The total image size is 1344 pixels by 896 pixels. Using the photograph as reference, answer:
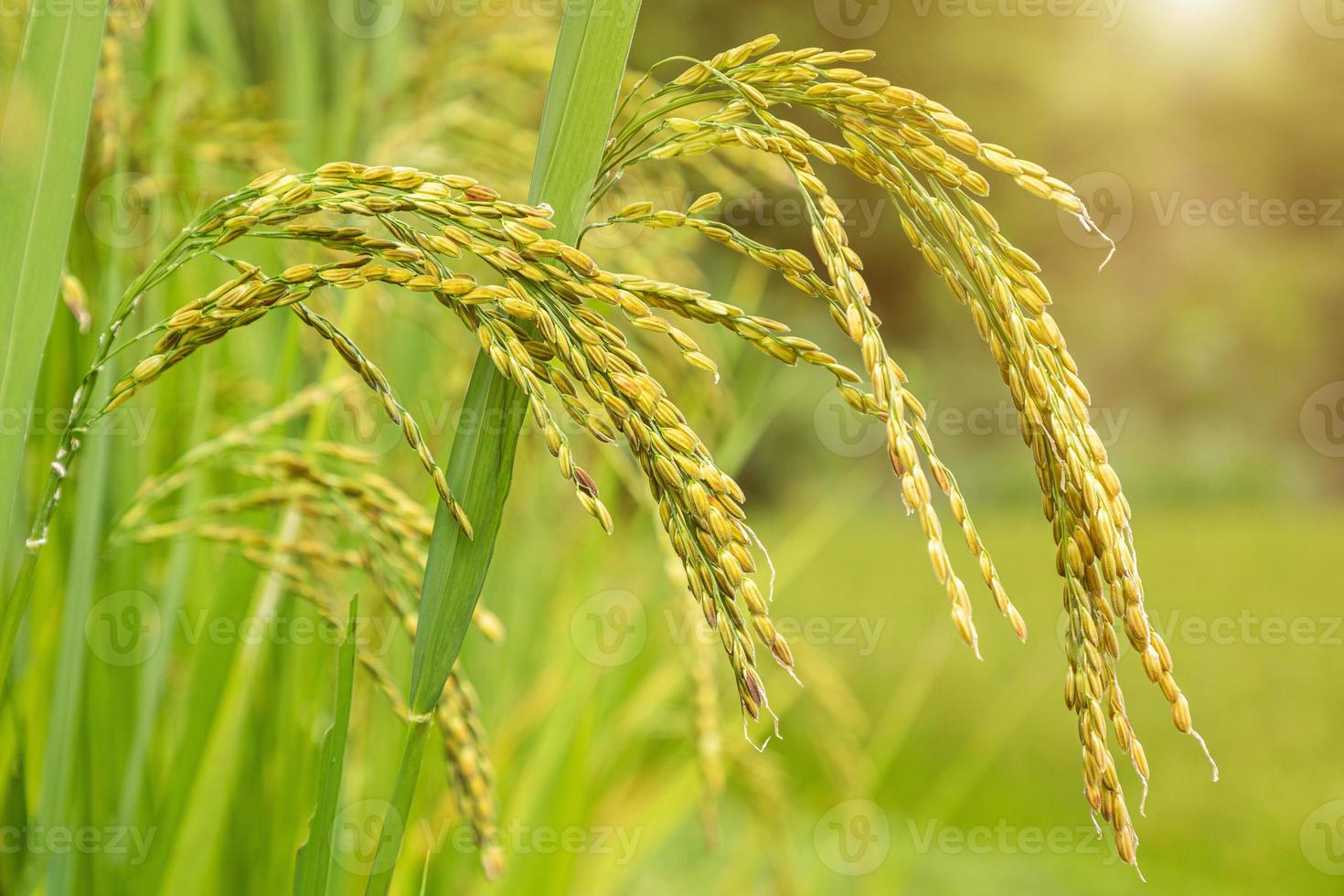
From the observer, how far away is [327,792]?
0.44 metres

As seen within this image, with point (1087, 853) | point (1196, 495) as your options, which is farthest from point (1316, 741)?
point (1196, 495)

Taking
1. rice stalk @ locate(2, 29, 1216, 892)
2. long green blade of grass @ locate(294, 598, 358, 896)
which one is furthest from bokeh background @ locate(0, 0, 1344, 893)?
rice stalk @ locate(2, 29, 1216, 892)

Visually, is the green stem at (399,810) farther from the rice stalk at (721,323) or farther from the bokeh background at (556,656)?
the bokeh background at (556,656)

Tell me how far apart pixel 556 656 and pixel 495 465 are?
1.06 meters

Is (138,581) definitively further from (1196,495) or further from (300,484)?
(1196,495)

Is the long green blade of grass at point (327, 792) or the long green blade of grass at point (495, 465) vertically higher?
the long green blade of grass at point (495, 465)

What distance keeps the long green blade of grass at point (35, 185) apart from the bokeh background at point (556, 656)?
0.81ft

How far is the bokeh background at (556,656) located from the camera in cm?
75

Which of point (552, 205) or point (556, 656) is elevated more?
point (552, 205)

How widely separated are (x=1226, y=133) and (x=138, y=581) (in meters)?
11.6

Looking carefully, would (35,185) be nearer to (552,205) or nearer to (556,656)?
(552,205)

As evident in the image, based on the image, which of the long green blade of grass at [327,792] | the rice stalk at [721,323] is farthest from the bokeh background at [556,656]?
the rice stalk at [721,323]

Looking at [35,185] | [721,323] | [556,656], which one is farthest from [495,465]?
[556,656]

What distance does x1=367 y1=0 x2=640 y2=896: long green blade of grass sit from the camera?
1.39 ft
